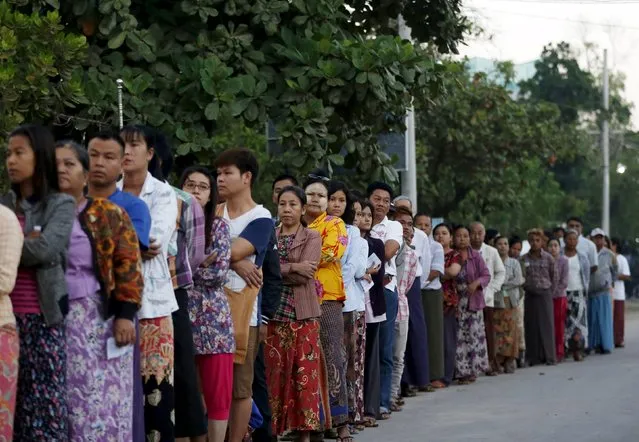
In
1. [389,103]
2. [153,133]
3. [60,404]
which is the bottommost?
[60,404]

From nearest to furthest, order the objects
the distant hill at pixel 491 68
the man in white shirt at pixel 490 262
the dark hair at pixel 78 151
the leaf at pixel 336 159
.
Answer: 1. the dark hair at pixel 78 151
2. the leaf at pixel 336 159
3. the man in white shirt at pixel 490 262
4. the distant hill at pixel 491 68

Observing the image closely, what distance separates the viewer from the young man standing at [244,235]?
9172mm

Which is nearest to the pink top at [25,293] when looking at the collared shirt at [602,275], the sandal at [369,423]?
the sandal at [369,423]

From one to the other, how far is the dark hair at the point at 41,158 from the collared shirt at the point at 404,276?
7516 mm

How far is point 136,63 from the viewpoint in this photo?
545 inches

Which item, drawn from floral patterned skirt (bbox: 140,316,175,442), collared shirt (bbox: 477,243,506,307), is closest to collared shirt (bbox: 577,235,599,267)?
collared shirt (bbox: 477,243,506,307)

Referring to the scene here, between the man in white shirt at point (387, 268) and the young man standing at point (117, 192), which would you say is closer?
the young man standing at point (117, 192)

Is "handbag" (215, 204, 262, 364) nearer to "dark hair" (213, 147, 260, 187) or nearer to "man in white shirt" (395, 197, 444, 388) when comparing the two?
"dark hair" (213, 147, 260, 187)

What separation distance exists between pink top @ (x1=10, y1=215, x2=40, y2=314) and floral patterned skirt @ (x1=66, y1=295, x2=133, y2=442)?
0.71 ft

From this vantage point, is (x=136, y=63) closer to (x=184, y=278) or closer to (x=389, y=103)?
(x=389, y=103)

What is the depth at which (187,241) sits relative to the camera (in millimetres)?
8422

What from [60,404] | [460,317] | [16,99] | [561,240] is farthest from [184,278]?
[561,240]

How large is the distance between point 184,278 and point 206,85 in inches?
198

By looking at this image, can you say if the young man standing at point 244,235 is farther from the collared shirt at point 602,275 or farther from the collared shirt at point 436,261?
the collared shirt at point 602,275
